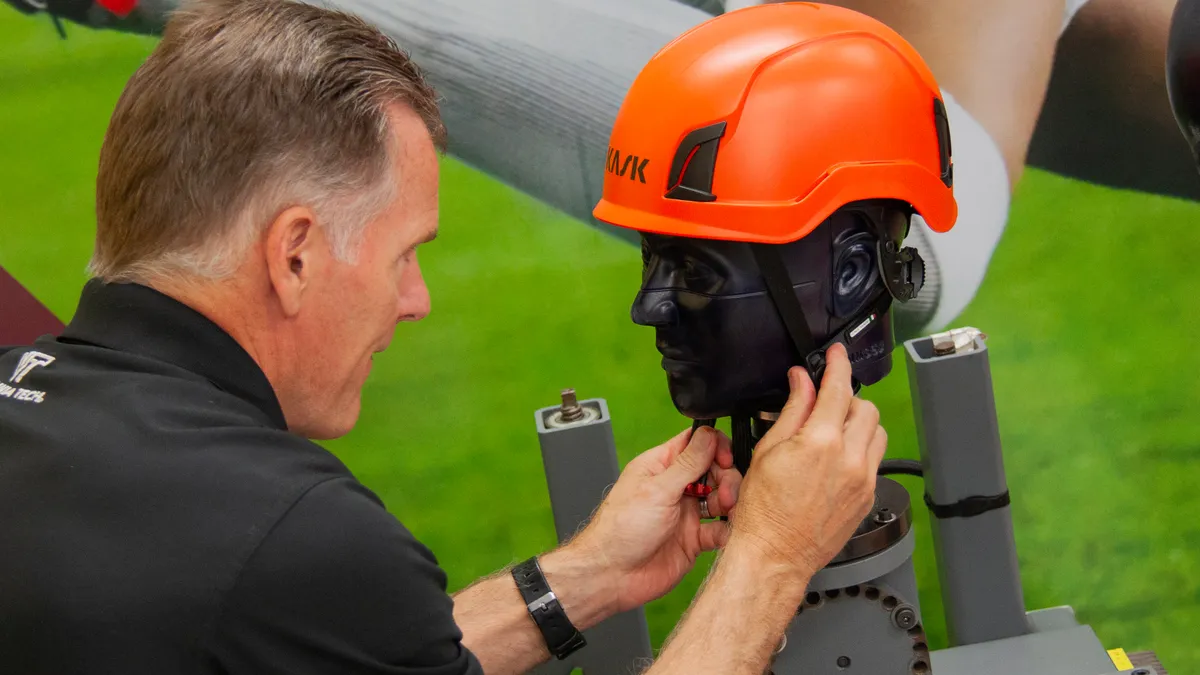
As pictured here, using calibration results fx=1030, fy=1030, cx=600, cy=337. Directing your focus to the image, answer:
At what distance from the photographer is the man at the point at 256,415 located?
88cm

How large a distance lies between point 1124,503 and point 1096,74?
3.07 feet

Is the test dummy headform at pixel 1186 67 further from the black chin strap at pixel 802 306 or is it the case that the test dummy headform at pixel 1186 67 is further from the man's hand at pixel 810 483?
the man's hand at pixel 810 483

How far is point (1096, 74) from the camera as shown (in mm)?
2047

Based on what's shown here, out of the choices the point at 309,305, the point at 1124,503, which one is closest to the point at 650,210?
the point at 309,305

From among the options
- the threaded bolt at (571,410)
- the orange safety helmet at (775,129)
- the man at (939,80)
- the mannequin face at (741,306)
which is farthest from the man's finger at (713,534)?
the man at (939,80)

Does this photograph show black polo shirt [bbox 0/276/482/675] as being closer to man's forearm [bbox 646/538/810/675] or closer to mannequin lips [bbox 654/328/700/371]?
man's forearm [bbox 646/538/810/675]

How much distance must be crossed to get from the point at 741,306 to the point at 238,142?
0.59 m

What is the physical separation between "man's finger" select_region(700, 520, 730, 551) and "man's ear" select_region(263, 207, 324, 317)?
2.23 feet

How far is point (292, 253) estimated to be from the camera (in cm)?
105

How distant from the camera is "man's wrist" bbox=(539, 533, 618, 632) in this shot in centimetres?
147

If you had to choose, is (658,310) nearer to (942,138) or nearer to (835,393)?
(835,393)

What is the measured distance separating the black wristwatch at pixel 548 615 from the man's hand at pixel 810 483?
0.40 metres

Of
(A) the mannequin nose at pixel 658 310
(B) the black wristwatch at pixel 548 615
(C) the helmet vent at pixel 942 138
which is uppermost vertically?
(C) the helmet vent at pixel 942 138

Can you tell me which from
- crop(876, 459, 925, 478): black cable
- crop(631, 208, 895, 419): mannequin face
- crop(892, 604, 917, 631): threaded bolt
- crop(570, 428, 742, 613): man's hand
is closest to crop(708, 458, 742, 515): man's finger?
crop(570, 428, 742, 613): man's hand
